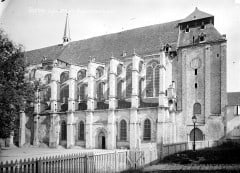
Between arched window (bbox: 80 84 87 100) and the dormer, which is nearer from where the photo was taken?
the dormer

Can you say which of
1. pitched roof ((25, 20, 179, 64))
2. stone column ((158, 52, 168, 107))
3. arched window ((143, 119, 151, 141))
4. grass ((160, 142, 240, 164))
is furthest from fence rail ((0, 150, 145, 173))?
pitched roof ((25, 20, 179, 64))

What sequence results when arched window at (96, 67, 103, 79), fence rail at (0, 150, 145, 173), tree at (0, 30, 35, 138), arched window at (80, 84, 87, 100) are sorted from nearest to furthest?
fence rail at (0, 150, 145, 173) < tree at (0, 30, 35, 138) < arched window at (96, 67, 103, 79) < arched window at (80, 84, 87, 100)

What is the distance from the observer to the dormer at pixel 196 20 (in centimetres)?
3333

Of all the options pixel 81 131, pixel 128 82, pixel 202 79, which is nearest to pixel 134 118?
pixel 128 82

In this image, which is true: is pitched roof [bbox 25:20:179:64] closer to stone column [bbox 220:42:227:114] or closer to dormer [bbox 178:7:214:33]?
dormer [bbox 178:7:214:33]

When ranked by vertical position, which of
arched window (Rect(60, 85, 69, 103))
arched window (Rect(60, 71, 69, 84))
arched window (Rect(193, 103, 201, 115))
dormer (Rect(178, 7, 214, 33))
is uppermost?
dormer (Rect(178, 7, 214, 33))

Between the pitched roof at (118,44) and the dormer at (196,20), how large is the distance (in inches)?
51.0

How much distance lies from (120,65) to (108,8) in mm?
22495

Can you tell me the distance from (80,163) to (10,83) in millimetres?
11812

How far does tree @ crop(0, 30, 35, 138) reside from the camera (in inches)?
740

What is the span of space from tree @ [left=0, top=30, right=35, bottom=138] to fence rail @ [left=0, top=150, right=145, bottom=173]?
29.5 ft

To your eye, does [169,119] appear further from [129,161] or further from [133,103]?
[129,161]

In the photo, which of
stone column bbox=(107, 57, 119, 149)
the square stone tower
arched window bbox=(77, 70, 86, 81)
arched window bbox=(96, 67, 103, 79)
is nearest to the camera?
the square stone tower

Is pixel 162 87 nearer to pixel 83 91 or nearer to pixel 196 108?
pixel 196 108
